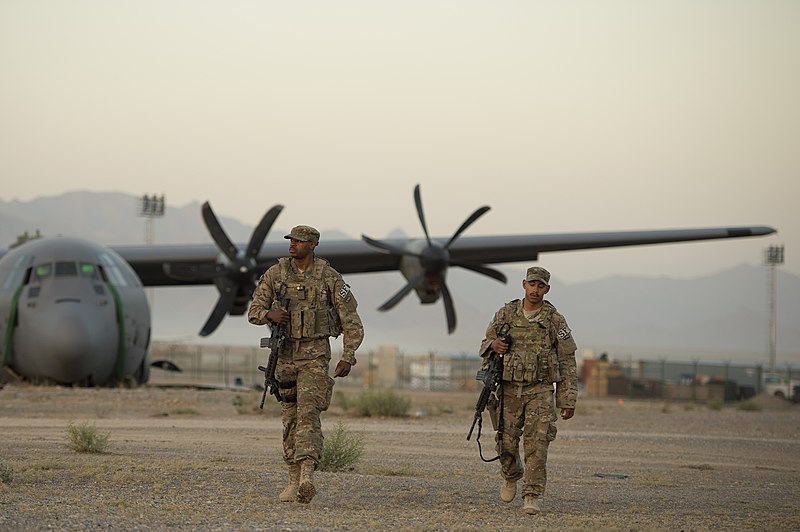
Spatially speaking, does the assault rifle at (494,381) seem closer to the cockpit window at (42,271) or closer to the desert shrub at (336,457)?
the desert shrub at (336,457)

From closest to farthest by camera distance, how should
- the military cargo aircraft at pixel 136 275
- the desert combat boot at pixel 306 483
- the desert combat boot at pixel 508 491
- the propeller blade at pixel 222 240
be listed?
the desert combat boot at pixel 306 483, the desert combat boot at pixel 508 491, the military cargo aircraft at pixel 136 275, the propeller blade at pixel 222 240

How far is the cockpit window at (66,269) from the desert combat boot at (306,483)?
14.2 m

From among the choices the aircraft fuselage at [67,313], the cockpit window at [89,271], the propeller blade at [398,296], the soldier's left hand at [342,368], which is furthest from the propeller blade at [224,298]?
the soldier's left hand at [342,368]

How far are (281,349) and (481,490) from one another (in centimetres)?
264

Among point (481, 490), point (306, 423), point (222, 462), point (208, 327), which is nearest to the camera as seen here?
point (306, 423)

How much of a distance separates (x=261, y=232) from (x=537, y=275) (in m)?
18.0

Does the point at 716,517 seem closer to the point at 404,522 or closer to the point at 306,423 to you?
the point at 404,522

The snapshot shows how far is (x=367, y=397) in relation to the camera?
20.9 meters

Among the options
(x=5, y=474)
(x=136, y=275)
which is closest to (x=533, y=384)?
(x=5, y=474)

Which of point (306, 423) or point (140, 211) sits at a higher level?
point (140, 211)

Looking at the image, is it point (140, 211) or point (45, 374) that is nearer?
point (45, 374)

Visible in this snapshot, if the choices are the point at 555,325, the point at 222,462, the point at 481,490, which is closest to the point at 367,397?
the point at 222,462

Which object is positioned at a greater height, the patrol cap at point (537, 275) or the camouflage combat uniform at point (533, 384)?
the patrol cap at point (537, 275)

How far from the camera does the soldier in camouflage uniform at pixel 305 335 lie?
8.67 m
